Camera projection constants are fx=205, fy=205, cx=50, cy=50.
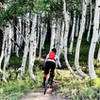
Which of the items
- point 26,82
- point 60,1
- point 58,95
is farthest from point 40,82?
point 60,1

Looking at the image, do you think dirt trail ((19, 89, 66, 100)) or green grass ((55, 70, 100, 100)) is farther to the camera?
dirt trail ((19, 89, 66, 100))

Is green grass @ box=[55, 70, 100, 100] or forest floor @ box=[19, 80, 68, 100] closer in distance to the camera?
green grass @ box=[55, 70, 100, 100]

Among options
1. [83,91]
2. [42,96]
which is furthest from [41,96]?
[83,91]

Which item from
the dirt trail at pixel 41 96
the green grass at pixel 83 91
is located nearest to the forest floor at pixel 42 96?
the dirt trail at pixel 41 96

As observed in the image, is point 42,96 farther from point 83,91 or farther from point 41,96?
point 83,91

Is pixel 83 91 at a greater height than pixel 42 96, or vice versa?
pixel 83 91

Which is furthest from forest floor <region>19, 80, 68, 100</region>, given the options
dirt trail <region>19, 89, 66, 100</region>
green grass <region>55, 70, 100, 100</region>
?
green grass <region>55, 70, 100, 100</region>

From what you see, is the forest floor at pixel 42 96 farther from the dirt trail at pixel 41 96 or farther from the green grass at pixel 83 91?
the green grass at pixel 83 91

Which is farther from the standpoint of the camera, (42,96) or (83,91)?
(42,96)

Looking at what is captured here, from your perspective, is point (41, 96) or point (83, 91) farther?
point (41, 96)

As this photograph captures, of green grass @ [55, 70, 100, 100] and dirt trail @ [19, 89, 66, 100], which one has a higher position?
green grass @ [55, 70, 100, 100]

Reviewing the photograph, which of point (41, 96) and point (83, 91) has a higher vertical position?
point (83, 91)

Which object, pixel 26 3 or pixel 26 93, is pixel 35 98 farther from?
pixel 26 3

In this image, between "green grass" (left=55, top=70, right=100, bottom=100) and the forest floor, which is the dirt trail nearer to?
the forest floor
